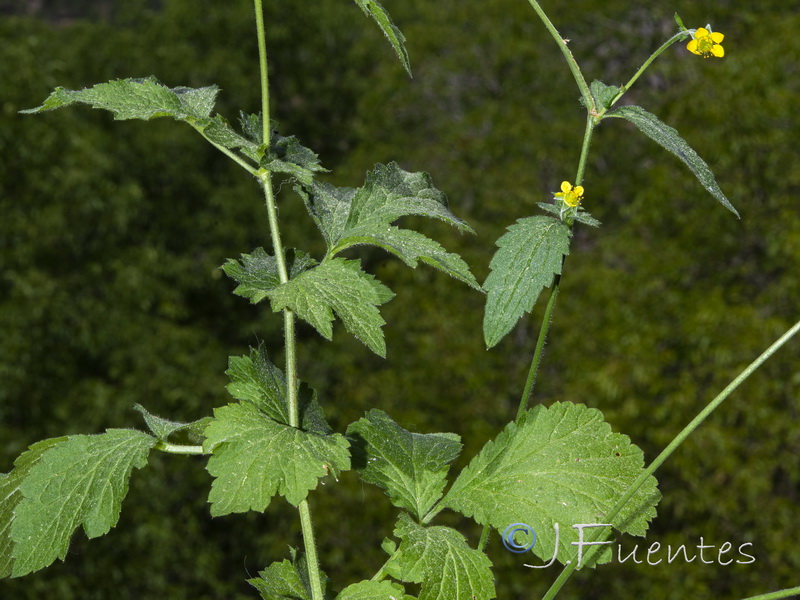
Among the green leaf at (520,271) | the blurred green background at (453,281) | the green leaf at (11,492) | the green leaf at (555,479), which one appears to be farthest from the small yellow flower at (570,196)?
the blurred green background at (453,281)

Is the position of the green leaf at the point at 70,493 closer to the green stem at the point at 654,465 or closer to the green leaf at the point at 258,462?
the green leaf at the point at 258,462

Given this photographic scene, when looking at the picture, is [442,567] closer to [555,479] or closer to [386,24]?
[555,479]

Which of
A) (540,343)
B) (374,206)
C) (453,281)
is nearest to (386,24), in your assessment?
(374,206)

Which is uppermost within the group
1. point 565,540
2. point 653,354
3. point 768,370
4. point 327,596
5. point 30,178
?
point 565,540

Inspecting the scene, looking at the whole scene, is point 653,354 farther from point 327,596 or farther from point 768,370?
point 327,596

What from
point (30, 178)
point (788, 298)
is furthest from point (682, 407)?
point (30, 178)
